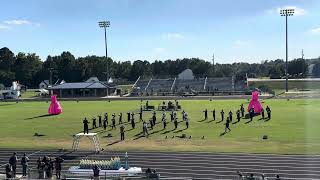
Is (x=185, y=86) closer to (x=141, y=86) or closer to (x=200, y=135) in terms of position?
(x=141, y=86)

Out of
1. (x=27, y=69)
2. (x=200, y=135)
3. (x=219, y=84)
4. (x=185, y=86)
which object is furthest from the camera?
(x=27, y=69)

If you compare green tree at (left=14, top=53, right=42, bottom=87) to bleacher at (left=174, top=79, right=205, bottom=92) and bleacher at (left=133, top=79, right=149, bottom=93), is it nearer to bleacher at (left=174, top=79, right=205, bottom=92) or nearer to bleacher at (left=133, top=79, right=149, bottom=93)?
bleacher at (left=133, top=79, right=149, bottom=93)

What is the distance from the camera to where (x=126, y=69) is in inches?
6422

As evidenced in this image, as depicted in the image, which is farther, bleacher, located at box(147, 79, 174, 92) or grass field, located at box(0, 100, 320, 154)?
bleacher, located at box(147, 79, 174, 92)

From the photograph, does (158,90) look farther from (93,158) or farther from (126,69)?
(93,158)

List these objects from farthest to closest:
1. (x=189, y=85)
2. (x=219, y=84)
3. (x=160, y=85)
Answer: (x=160, y=85) < (x=189, y=85) < (x=219, y=84)

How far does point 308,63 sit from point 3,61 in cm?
9997

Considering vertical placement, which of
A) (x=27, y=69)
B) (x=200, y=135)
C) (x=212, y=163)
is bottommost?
(x=212, y=163)

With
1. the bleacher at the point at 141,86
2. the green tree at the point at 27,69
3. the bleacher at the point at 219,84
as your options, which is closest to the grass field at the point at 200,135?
the bleacher at the point at 219,84

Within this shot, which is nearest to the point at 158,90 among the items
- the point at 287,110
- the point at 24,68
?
the point at 287,110

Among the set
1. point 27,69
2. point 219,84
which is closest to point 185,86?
point 219,84

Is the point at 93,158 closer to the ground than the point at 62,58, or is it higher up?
closer to the ground

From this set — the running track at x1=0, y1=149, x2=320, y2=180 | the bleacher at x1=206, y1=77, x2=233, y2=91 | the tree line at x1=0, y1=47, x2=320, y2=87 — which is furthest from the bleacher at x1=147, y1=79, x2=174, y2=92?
the running track at x1=0, y1=149, x2=320, y2=180

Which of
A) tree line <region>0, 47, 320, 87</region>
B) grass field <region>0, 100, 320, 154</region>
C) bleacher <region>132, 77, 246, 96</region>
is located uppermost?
tree line <region>0, 47, 320, 87</region>
